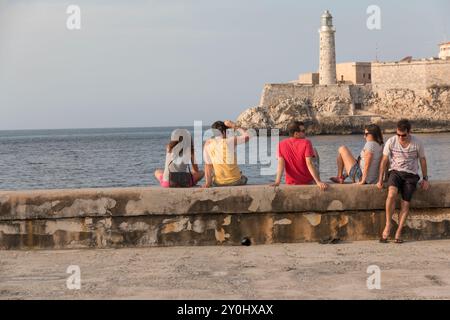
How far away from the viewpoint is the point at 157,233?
24.8ft

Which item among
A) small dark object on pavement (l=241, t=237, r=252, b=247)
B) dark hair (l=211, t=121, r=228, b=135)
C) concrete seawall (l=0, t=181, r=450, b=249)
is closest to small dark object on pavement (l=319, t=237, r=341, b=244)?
concrete seawall (l=0, t=181, r=450, b=249)

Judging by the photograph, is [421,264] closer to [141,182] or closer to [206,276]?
[206,276]

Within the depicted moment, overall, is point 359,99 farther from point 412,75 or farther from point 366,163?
point 366,163

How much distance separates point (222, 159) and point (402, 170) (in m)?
2.01

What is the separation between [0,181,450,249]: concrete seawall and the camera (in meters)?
7.48

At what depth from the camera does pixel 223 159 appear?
8.54 metres

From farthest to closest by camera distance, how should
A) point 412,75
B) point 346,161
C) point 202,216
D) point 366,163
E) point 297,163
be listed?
point 412,75 < point 346,161 < point 297,163 < point 366,163 < point 202,216

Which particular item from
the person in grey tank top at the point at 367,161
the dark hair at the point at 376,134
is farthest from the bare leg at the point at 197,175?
the dark hair at the point at 376,134

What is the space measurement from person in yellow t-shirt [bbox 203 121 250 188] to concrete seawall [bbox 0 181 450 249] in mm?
871

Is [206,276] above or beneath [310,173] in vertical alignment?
beneath

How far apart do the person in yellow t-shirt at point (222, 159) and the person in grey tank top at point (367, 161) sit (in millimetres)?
1123

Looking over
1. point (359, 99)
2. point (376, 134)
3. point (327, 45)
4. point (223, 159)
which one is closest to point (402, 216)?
point (376, 134)
